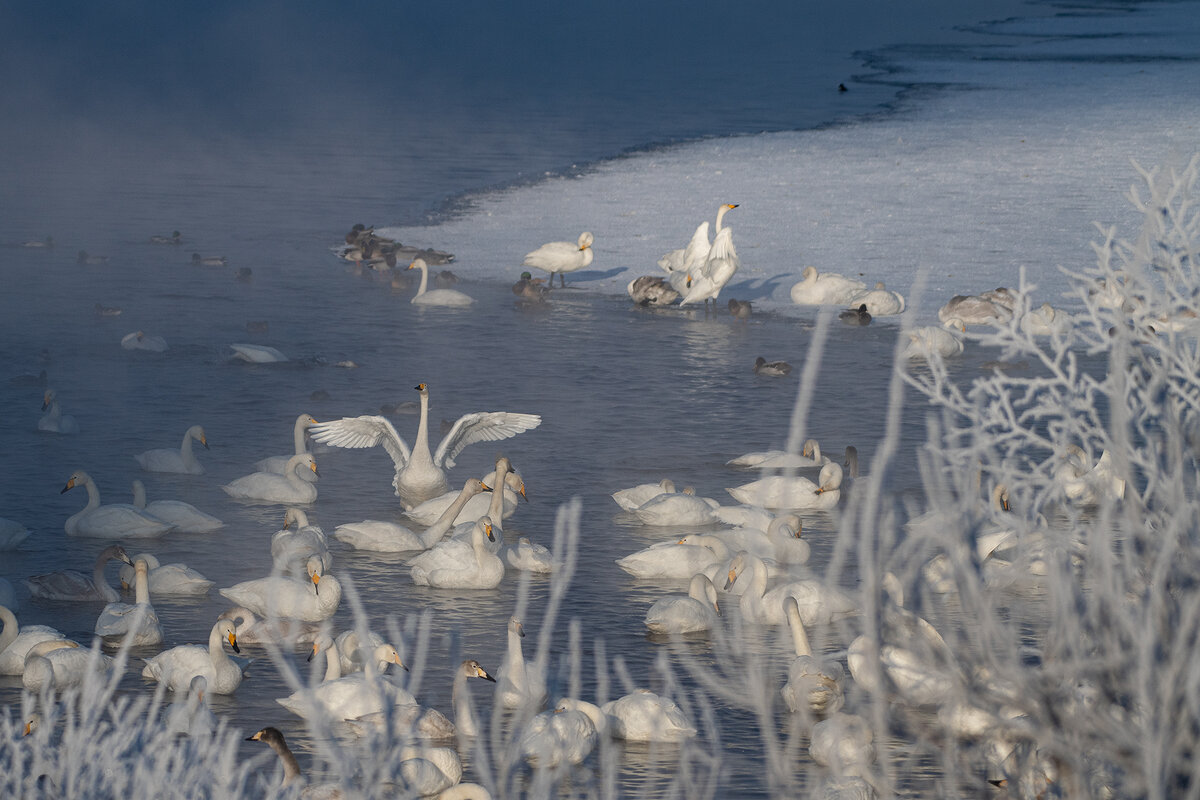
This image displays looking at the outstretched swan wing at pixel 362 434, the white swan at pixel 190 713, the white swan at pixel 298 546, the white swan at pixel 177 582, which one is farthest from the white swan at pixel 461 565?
the outstretched swan wing at pixel 362 434

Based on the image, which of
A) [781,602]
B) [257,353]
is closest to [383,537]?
[781,602]

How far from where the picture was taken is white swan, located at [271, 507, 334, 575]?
10031mm

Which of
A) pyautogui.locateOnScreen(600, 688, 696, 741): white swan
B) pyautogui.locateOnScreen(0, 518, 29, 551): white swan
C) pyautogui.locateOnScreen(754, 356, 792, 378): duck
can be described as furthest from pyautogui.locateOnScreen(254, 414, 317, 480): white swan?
pyautogui.locateOnScreen(754, 356, 792, 378): duck

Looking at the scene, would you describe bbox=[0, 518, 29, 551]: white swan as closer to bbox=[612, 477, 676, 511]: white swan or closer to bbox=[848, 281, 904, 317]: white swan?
bbox=[612, 477, 676, 511]: white swan

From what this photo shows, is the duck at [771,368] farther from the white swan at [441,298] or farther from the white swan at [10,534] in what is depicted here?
the white swan at [10,534]

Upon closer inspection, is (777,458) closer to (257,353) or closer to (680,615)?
(680,615)

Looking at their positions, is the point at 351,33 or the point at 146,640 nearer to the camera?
the point at 146,640

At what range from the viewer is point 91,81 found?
5422 centimetres

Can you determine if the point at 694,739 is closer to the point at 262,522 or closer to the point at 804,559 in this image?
the point at 804,559

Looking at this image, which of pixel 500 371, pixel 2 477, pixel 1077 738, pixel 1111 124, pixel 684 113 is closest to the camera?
pixel 1077 738

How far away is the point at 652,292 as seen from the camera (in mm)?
20375

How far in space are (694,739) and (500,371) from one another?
9.07m

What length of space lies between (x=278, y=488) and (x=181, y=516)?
1.02 m

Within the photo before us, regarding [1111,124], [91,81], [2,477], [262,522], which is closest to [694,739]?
[262,522]
